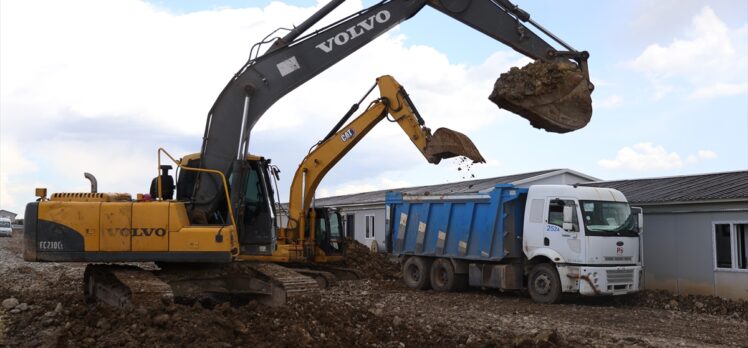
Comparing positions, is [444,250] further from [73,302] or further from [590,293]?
[73,302]

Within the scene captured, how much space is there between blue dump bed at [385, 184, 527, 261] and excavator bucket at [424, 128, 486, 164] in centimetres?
201

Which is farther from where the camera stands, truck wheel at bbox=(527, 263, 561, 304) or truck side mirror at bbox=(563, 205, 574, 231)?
truck wheel at bbox=(527, 263, 561, 304)

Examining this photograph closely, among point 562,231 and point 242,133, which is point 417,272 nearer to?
point 562,231

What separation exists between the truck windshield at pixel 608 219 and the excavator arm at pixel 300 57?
17.5 ft

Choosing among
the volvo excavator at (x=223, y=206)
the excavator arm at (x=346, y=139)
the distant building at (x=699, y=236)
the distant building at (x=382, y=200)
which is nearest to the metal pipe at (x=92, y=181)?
the volvo excavator at (x=223, y=206)

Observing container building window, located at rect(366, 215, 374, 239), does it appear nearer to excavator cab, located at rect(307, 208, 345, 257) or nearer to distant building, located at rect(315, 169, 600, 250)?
distant building, located at rect(315, 169, 600, 250)

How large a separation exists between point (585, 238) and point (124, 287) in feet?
31.0

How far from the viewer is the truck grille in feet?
51.0

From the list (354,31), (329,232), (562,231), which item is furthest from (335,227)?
(354,31)

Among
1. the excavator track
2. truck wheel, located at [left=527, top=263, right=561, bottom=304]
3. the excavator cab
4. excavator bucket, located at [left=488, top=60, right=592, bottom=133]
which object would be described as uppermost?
excavator bucket, located at [left=488, top=60, right=592, bottom=133]

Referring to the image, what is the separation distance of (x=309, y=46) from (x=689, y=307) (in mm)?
10065

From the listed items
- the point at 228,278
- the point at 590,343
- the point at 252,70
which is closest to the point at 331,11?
the point at 252,70

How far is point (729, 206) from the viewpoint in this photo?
1620cm

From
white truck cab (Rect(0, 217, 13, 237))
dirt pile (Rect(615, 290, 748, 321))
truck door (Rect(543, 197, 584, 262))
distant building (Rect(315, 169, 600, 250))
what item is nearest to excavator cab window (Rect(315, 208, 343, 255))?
distant building (Rect(315, 169, 600, 250))
